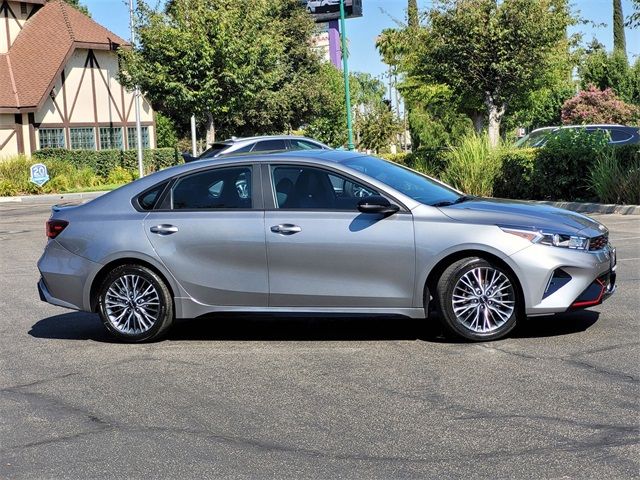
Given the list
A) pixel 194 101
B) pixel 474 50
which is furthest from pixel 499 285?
pixel 194 101

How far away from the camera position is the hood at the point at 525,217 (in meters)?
7.55

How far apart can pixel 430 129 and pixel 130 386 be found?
4773 centimetres

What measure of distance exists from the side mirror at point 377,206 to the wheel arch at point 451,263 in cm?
56

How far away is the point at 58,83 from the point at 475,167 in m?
28.2

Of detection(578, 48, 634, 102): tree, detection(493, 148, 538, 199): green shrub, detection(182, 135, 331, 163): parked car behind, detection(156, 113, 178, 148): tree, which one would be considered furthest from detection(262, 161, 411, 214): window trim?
detection(156, 113, 178, 148): tree

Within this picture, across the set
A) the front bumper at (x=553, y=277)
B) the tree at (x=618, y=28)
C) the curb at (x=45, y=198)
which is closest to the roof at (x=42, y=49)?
the curb at (x=45, y=198)

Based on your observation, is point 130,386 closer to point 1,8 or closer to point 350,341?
point 350,341

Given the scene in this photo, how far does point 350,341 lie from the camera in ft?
26.3

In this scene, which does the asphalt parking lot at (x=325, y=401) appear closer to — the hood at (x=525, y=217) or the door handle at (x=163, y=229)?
the hood at (x=525, y=217)

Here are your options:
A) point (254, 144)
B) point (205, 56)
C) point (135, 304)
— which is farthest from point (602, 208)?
point (205, 56)

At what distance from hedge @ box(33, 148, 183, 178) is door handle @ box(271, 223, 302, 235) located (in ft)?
110

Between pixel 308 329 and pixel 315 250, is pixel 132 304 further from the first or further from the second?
pixel 315 250

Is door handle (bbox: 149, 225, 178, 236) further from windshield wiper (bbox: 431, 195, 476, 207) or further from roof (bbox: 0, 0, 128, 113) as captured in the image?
roof (bbox: 0, 0, 128, 113)

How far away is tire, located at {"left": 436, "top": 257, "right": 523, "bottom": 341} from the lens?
7512mm
